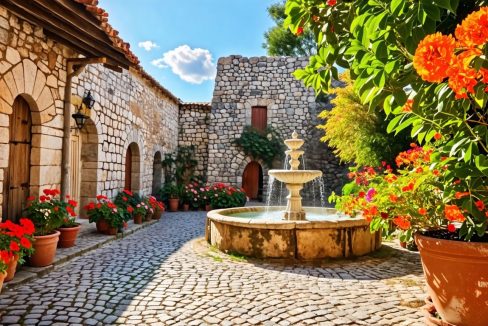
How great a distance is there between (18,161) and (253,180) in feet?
32.3

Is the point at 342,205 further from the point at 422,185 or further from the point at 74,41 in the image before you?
the point at 74,41

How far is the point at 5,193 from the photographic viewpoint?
4.57 meters

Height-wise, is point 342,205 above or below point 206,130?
below

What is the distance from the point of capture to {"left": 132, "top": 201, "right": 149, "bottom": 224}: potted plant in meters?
7.56

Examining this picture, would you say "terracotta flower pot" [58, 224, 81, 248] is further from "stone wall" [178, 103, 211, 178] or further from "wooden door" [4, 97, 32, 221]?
"stone wall" [178, 103, 211, 178]

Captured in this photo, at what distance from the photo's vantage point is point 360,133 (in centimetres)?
962

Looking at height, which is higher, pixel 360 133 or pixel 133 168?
pixel 360 133

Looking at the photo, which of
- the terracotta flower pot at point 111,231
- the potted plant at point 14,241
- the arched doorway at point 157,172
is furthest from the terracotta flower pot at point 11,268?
the arched doorway at point 157,172

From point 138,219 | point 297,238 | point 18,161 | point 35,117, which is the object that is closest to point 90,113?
point 35,117

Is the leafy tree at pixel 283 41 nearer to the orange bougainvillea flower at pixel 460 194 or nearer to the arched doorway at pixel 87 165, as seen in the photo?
the arched doorway at pixel 87 165

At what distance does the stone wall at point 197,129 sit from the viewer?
14.0 m

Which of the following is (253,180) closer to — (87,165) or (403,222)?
(87,165)

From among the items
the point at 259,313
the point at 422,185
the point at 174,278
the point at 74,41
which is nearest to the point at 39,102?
the point at 74,41

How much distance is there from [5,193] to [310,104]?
11351 mm
